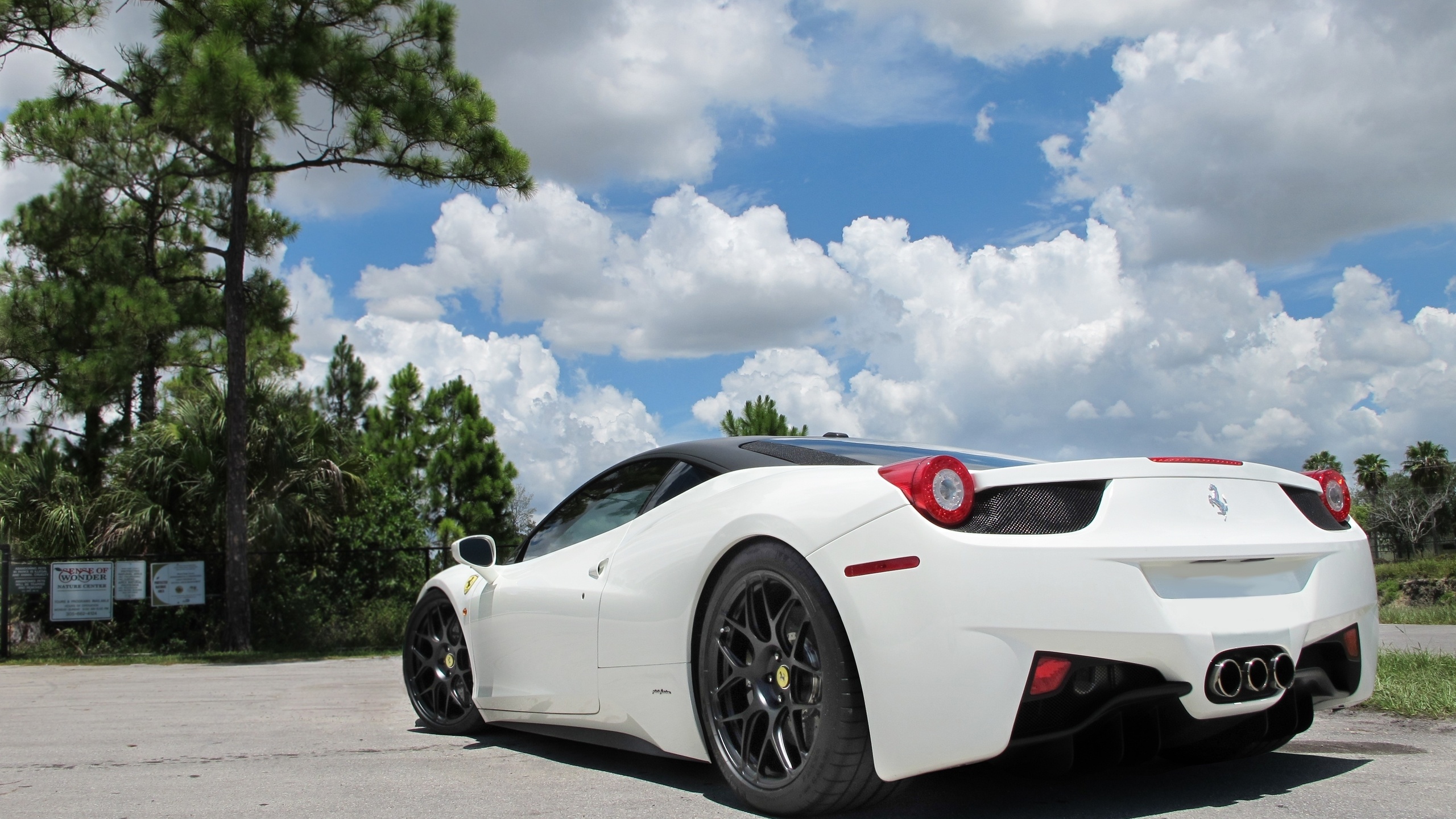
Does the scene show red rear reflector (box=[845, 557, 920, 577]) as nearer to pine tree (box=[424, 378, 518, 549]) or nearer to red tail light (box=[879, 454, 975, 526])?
red tail light (box=[879, 454, 975, 526])

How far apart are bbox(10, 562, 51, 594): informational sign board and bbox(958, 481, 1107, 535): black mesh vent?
14.8 metres

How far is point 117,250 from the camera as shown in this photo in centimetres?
1659

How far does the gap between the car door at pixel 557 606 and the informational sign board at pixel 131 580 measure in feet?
38.7

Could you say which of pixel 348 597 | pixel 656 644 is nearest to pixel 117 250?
pixel 348 597

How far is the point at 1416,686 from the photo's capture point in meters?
4.86

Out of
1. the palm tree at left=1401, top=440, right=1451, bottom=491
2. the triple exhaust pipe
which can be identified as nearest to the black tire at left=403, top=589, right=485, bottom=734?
the triple exhaust pipe

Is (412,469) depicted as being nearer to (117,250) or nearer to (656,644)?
Answer: (117,250)

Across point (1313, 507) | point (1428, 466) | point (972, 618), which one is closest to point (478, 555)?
point (972, 618)

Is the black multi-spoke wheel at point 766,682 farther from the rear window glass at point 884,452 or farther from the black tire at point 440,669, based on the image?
the black tire at point 440,669

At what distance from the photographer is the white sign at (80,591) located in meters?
13.9

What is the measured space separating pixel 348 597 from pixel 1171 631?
1533cm

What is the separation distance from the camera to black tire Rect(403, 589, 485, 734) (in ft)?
15.5

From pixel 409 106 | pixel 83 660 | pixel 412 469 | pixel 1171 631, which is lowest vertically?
pixel 83 660

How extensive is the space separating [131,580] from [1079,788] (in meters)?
14.2
